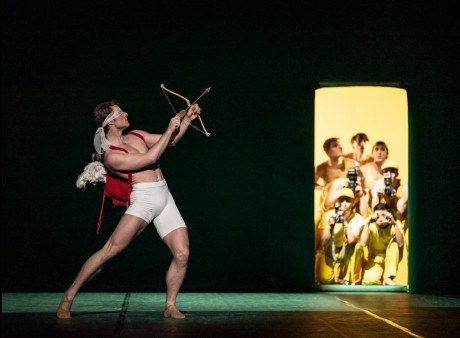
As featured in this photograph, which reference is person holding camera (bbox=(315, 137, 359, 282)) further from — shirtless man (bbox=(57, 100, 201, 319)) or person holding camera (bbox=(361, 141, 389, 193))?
shirtless man (bbox=(57, 100, 201, 319))

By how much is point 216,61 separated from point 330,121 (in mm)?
1249

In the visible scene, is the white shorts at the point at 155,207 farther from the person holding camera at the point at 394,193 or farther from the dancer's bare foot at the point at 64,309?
the person holding camera at the point at 394,193

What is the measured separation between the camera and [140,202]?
523 cm

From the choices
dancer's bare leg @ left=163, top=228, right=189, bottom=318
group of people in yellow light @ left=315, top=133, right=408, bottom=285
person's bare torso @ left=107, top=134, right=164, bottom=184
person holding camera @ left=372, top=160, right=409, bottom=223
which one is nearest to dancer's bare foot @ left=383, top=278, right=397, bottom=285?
group of people in yellow light @ left=315, top=133, right=408, bottom=285

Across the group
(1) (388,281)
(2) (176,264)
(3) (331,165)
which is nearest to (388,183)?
(3) (331,165)

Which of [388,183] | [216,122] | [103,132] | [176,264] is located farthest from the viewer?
[388,183]

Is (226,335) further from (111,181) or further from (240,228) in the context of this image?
(240,228)

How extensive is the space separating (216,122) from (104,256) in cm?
250

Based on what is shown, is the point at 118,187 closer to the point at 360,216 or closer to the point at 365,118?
the point at 360,216

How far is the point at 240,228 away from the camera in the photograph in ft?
→ 24.1

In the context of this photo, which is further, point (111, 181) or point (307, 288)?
point (307, 288)

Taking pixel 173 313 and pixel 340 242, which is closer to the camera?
pixel 173 313

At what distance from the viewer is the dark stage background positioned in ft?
23.9

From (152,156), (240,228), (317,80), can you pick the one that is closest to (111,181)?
(152,156)
